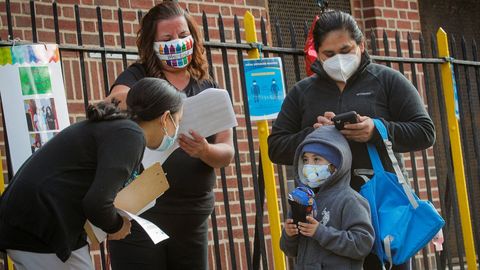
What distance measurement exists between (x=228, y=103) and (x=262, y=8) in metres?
3.52

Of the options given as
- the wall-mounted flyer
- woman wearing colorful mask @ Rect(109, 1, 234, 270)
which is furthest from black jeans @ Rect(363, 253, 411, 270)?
the wall-mounted flyer

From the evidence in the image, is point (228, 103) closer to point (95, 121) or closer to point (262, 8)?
point (95, 121)

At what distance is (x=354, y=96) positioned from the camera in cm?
517

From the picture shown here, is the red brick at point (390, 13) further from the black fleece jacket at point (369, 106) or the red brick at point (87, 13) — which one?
the black fleece jacket at point (369, 106)

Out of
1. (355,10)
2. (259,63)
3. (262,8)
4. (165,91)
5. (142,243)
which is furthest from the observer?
(355,10)

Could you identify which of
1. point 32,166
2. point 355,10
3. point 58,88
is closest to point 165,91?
point 32,166

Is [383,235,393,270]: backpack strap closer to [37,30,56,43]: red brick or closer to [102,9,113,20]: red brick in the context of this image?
[37,30,56,43]: red brick

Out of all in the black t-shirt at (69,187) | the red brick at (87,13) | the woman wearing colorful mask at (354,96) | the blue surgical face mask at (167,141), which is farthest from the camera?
the red brick at (87,13)

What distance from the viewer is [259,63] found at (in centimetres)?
623

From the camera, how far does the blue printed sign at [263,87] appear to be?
6.22 meters

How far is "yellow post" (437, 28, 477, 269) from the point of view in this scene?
292 inches

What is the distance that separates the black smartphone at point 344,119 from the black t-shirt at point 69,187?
3.90 ft

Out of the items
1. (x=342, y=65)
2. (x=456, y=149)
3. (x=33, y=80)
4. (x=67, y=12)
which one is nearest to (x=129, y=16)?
Answer: (x=67, y=12)

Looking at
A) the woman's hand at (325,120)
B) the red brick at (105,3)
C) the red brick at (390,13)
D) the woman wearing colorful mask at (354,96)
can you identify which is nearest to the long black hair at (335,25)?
the woman wearing colorful mask at (354,96)
